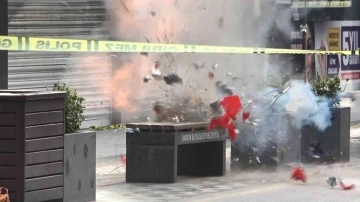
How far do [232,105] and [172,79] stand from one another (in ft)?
5.12

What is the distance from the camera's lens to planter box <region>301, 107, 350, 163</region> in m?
14.9

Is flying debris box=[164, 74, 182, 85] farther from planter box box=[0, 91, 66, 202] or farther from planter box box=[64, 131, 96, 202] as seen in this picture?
planter box box=[0, 91, 66, 202]

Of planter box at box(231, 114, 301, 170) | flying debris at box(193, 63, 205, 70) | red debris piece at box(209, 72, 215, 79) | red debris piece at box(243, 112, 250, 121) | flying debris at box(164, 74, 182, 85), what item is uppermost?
flying debris at box(193, 63, 205, 70)

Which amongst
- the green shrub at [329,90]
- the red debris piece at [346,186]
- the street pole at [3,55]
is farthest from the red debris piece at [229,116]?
the street pole at [3,55]

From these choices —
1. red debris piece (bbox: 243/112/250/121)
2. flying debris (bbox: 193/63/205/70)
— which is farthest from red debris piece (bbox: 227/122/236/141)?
flying debris (bbox: 193/63/205/70)

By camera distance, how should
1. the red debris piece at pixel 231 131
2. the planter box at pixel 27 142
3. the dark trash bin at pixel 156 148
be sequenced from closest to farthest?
the planter box at pixel 27 142 < the dark trash bin at pixel 156 148 < the red debris piece at pixel 231 131

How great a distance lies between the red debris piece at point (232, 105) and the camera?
14102mm

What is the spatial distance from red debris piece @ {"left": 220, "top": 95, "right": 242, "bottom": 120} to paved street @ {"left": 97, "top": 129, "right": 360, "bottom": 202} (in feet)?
2.58

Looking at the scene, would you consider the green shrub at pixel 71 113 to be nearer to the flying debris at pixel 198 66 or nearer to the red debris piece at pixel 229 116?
the red debris piece at pixel 229 116

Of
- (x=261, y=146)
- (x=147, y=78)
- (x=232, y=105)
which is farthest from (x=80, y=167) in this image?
(x=147, y=78)

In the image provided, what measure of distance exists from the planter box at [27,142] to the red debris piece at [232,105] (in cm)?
397

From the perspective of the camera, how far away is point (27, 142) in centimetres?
1023

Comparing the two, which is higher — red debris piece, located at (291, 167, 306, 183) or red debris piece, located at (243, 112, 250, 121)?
red debris piece, located at (243, 112, 250, 121)

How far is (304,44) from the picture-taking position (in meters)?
24.9
